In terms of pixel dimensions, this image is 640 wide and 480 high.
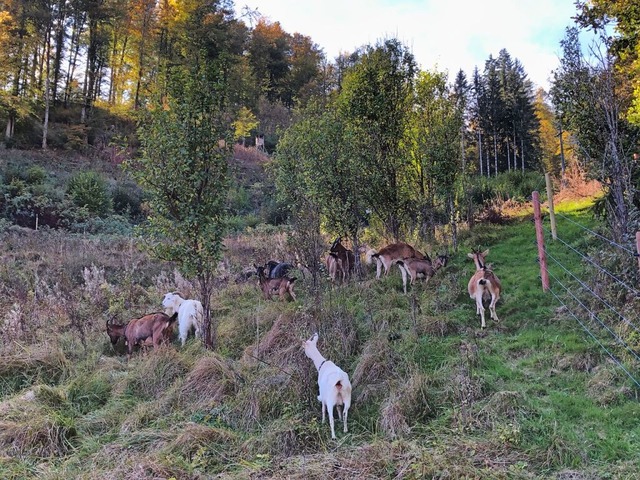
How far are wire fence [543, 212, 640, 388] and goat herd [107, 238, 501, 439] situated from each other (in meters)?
1.24

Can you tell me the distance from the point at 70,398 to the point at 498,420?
502cm

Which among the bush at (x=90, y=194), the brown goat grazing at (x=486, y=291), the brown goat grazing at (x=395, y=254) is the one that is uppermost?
the bush at (x=90, y=194)

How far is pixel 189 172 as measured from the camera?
695cm

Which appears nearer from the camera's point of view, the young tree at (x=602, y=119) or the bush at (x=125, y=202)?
the young tree at (x=602, y=119)

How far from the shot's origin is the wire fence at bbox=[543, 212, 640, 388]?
18.2 ft

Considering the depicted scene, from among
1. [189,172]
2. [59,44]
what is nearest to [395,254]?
[189,172]

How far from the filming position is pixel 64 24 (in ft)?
94.6

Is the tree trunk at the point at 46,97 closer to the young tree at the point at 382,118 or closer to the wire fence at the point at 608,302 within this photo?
the young tree at the point at 382,118

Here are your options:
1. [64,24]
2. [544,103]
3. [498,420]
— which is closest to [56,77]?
[64,24]

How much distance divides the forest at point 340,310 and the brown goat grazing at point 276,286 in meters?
0.25

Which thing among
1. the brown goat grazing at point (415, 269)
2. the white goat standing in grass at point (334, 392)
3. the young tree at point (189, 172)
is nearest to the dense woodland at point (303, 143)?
the young tree at point (189, 172)

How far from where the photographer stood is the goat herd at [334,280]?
16.1 ft

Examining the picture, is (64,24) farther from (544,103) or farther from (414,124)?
(544,103)

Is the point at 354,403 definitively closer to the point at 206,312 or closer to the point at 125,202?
the point at 206,312
